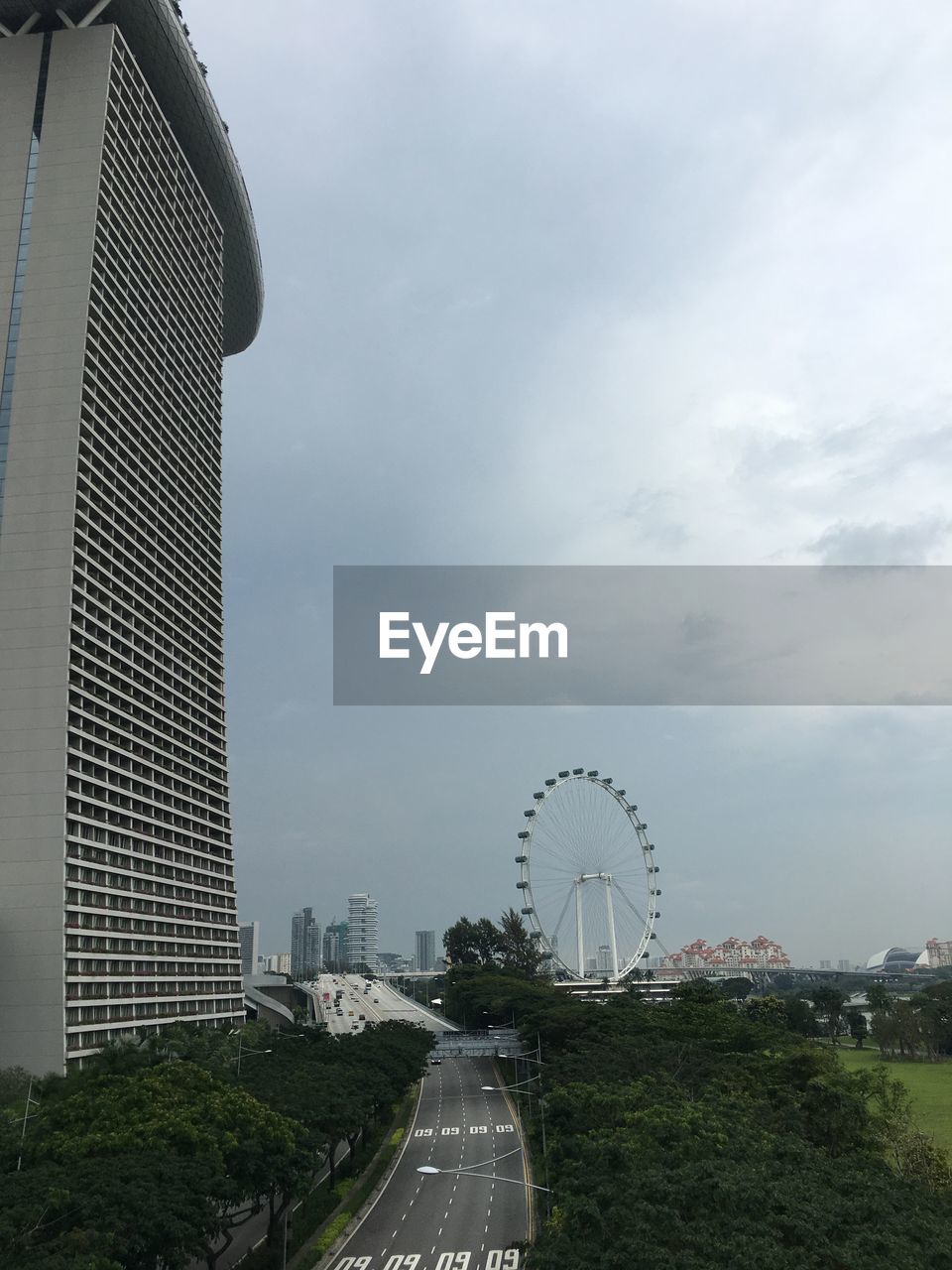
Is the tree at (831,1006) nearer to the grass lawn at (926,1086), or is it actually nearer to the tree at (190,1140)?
the grass lawn at (926,1086)

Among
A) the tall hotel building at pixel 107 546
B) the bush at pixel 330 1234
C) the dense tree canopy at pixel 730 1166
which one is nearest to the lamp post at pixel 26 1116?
the bush at pixel 330 1234

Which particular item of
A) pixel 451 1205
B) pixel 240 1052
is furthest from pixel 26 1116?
pixel 240 1052

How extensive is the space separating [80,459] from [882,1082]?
81589 millimetres

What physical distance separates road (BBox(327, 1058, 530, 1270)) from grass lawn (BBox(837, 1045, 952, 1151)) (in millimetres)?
27373

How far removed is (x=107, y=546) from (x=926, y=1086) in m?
102

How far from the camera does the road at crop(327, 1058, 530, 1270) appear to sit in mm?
44625

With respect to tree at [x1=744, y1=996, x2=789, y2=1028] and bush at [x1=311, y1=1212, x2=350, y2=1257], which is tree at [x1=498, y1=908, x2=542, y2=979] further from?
Answer: bush at [x1=311, y1=1212, x2=350, y2=1257]

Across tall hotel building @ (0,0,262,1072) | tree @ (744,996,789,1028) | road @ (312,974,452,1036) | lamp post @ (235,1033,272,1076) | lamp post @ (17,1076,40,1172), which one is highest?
tall hotel building @ (0,0,262,1072)

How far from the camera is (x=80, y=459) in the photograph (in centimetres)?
8769

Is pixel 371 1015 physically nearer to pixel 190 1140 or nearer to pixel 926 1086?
pixel 926 1086

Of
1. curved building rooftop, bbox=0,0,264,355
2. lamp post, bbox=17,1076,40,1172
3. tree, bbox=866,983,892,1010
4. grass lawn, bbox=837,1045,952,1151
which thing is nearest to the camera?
lamp post, bbox=17,1076,40,1172

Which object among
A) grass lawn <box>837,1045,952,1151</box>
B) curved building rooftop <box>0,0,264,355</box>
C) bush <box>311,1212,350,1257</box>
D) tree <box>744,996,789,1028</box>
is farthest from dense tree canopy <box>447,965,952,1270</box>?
curved building rooftop <box>0,0,264,355</box>

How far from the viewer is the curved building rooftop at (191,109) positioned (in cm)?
10450

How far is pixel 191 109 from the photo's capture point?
122312 mm
